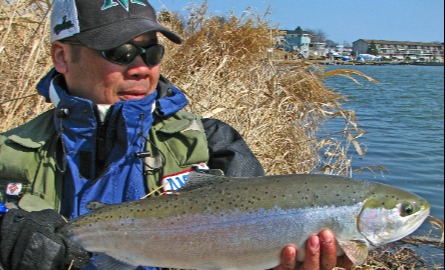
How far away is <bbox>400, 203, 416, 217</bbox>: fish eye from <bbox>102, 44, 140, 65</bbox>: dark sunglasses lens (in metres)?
1.60

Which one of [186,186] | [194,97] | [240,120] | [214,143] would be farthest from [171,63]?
[186,186]

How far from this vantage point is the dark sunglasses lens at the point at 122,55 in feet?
9.18

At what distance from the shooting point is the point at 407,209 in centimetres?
242

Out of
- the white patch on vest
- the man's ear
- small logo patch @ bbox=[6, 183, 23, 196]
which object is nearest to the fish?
the white patch on vest

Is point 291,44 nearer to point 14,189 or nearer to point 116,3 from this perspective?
point 116,3

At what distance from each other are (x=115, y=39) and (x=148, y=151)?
Result: 635mm

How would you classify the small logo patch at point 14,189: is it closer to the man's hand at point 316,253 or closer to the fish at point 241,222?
the fish at point 241,222

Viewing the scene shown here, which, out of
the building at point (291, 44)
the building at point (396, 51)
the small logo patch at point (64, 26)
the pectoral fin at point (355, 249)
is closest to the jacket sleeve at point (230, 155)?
the pectoral fin at point (355, 249)

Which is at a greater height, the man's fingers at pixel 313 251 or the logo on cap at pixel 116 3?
the logo on cap at pixel 116 3

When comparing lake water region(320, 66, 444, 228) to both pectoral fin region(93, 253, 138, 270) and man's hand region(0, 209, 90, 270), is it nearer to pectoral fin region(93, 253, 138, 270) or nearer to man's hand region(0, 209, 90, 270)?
pectoral fin region(93, 253, 138, 270)

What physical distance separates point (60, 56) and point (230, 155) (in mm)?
1178

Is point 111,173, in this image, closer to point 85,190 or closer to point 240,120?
point 85,190

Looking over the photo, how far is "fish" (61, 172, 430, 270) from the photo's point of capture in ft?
7.52

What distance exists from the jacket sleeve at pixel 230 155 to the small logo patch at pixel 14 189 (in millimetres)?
1045
